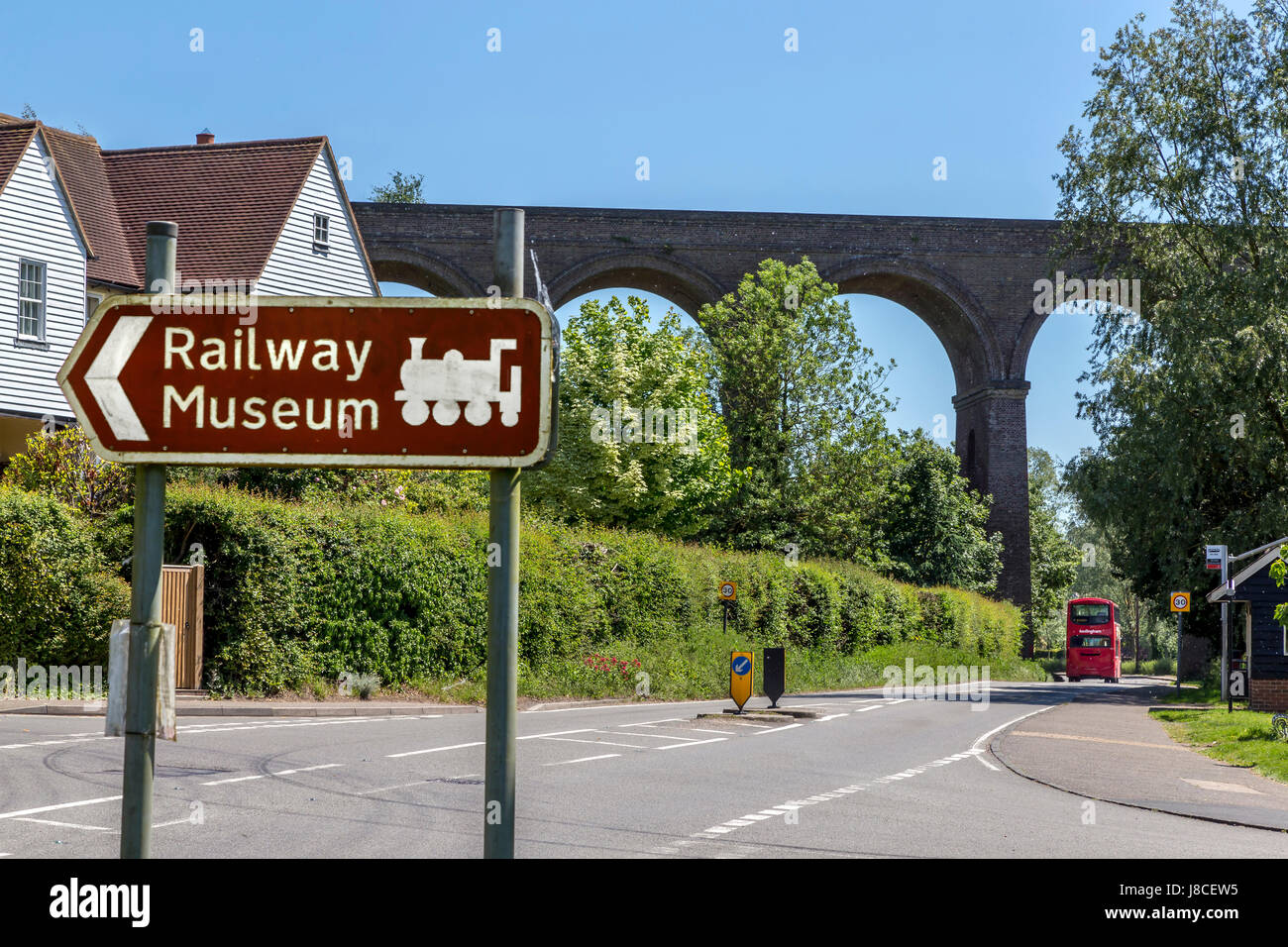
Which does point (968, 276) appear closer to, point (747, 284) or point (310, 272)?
point (747, 284)

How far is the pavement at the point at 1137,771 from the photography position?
1201 cm

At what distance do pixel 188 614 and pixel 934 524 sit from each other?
37.7 meters

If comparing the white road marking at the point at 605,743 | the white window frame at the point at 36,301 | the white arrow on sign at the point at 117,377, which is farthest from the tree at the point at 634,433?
the white arrow on sign at the point at 117,377

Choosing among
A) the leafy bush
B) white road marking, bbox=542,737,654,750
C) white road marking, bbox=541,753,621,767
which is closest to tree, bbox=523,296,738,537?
the leafy bush

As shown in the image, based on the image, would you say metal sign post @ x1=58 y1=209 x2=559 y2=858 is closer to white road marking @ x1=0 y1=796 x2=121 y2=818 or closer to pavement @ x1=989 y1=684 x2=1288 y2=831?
white road marking @ x1=0 y1=796 x2=121 y2=818


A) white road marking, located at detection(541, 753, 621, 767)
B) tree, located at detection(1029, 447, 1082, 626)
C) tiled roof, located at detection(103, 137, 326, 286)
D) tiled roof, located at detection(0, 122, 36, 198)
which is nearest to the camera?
white road marking, located at detection(541, 753, 621, 767)

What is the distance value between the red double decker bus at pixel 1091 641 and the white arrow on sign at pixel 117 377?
6232 centimetres

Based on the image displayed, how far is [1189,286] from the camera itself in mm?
34000

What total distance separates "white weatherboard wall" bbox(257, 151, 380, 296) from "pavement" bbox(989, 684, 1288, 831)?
19.1m

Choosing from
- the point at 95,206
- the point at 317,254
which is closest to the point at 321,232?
the point at 317,254

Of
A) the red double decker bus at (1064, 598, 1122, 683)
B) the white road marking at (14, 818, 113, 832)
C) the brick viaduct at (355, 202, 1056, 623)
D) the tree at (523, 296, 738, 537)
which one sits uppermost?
the brick viaduct at (355, 202, 1056, 623)

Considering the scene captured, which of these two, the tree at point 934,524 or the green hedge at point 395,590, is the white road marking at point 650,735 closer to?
the green hedge at point 395,590

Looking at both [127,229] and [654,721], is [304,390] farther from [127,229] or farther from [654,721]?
[127,229]

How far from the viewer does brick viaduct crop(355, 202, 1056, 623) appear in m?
48.2
